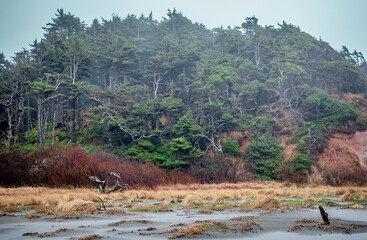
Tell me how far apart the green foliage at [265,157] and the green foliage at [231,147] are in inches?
42.5

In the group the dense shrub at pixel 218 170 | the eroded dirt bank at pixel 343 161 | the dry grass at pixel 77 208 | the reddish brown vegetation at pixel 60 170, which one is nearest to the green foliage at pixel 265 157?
the dense shrub at pixel 218 170

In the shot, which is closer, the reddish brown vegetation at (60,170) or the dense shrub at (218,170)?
the reddish brown vegetation at (60,170)

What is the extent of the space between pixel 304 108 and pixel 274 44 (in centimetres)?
1456

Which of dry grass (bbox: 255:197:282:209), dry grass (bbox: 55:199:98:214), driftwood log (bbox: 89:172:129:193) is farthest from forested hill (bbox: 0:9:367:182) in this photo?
dry grass (bbox: 55:199:98:214)

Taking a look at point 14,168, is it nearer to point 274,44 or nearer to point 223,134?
point 223,134

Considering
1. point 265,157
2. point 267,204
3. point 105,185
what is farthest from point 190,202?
point 265,157

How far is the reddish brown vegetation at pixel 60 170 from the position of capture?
18.7 m

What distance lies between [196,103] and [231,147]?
736 cm

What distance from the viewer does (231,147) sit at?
3306 centimetres

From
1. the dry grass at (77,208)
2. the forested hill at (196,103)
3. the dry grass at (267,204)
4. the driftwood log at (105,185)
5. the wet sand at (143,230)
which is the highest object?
the forested hill at (196,103)

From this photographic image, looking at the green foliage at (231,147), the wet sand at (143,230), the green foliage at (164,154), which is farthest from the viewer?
the green foliage at (231,147)

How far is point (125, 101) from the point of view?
3484 cm

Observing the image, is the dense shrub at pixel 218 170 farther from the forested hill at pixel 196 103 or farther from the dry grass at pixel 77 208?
the dry grass at pixel 77 208

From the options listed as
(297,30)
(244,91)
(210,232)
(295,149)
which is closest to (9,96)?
(244,91)
